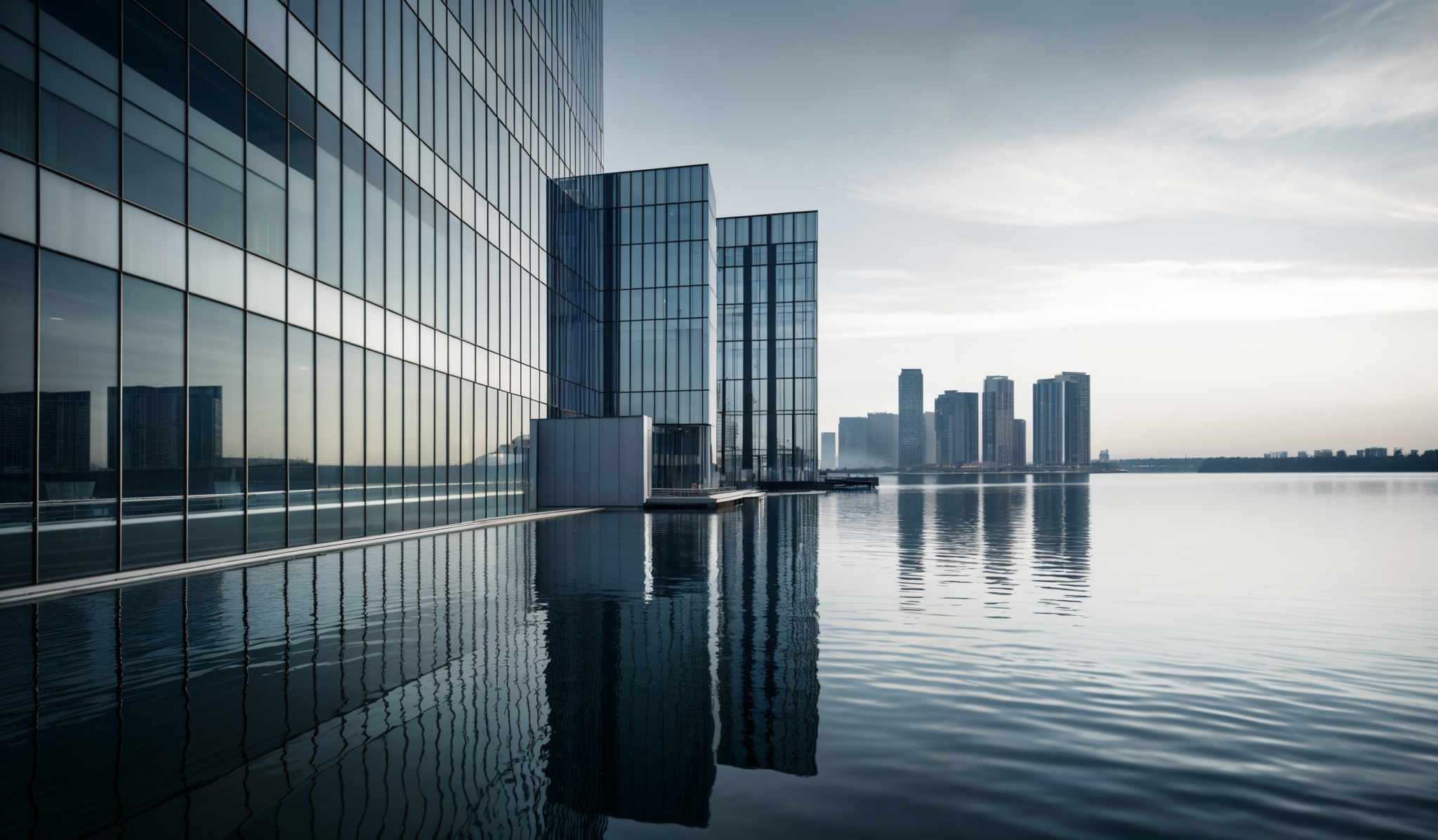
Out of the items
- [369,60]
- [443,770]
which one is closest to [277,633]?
[443,770]

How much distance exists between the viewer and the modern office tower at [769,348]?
2889 inches

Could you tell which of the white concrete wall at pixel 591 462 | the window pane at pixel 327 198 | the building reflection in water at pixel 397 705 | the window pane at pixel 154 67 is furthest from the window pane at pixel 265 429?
the white concrete wall at pixel 591 462

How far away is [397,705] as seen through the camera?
695cm

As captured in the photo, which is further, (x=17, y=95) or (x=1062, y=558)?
(x=1062, y=558)

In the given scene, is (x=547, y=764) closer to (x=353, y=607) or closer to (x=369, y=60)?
(x=353, y=607)

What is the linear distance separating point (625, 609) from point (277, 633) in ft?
15.6

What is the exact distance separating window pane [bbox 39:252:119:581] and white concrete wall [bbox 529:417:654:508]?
2498cm

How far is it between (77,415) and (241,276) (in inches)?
210

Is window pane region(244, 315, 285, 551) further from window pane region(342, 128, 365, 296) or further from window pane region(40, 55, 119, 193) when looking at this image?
window pane region(40, 55, 119, 193)

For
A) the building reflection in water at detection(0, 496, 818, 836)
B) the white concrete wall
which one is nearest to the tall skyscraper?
the white concrete wall

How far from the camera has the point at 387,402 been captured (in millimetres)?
24641

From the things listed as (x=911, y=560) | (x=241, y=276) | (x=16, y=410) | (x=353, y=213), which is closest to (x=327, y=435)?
(x=241, y=276)

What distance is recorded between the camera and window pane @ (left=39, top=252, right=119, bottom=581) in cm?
1352

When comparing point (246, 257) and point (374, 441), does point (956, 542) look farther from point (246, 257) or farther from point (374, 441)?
point (246, 257)
